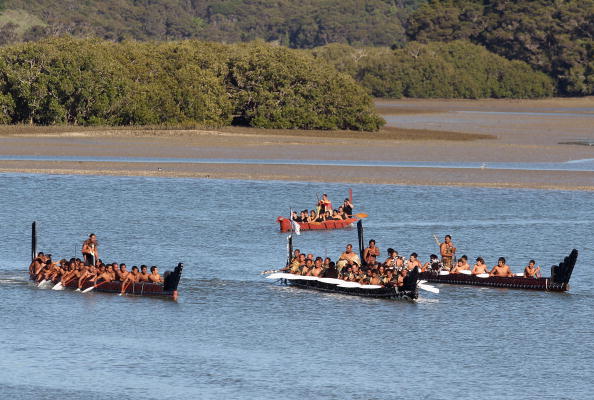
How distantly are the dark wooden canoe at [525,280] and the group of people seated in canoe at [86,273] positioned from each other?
10813 mm

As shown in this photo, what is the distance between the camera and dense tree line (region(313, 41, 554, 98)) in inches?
6993

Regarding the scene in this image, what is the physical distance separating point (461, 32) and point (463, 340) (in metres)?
164

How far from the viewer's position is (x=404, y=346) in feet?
124

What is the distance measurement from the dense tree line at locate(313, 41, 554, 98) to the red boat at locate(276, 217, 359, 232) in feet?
375

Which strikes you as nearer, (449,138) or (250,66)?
(449,138)

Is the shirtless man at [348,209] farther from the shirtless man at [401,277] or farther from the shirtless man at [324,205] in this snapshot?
the shirtless man at [401,277]

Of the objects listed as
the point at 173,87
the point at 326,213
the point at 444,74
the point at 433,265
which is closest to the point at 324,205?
the point at 326,213

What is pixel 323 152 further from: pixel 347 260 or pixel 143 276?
pixel 143 276

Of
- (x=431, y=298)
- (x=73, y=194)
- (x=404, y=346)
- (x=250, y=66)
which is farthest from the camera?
(x=250, y=66)

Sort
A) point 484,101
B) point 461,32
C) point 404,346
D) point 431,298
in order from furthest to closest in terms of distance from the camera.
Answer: point 461,32 → point 484,101 → point 431,298 → point 404,346

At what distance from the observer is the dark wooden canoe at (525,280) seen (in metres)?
45.7

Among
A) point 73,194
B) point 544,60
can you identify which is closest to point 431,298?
point 73,194

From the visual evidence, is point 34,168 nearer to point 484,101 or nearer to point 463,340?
point 463,340

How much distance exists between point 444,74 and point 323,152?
8871cm
